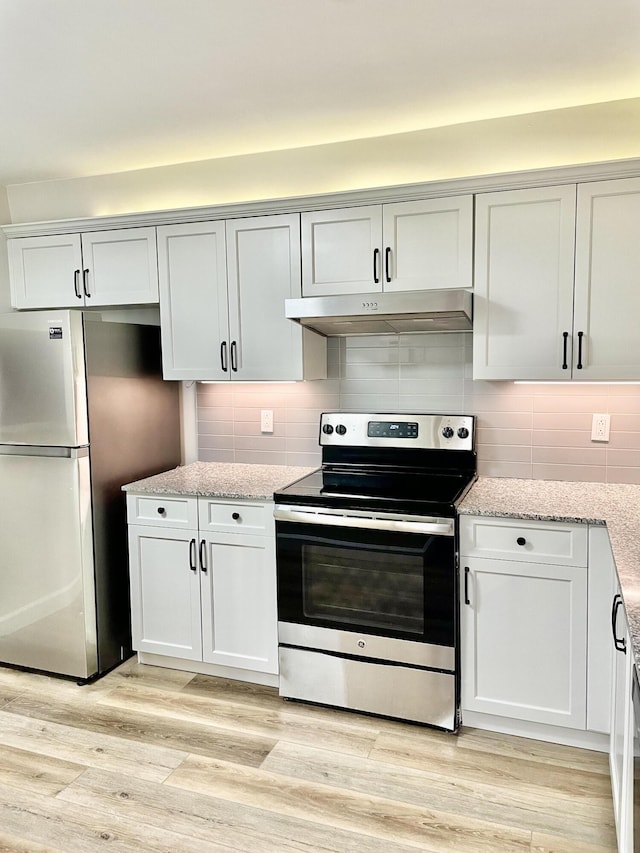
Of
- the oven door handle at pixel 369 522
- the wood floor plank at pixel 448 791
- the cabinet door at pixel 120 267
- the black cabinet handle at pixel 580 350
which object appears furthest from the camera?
the cabinet door at pixel 120 267

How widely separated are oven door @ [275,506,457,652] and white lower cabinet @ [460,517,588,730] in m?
0.09

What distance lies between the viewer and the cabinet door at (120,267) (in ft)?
10.4

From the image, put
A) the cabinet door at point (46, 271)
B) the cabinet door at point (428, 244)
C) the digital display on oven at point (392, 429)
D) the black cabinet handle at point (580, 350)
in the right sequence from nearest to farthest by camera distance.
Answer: the black cabinet handle at point (580, 350) < the cabinet door at point (428, 244) < the digital display on oven at point (392, 429) < the cabinet door at point (46, 271)

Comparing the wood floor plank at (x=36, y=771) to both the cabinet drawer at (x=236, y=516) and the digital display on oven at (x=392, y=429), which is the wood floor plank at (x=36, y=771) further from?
the digital display on oven at (x=392, y=429)

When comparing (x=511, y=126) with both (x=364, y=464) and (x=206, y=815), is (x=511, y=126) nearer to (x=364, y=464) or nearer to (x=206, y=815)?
(x=364, y=464)

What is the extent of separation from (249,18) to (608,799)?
2750 millimetres

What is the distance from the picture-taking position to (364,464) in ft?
10.3

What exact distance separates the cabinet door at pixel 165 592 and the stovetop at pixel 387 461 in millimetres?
615

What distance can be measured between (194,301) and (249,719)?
74.8 inches

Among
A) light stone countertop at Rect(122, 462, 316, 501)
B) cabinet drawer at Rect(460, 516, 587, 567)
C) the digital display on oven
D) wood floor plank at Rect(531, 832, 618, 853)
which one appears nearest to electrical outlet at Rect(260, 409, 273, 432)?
light stone countertop at Rect(122, 462, 316, 501)

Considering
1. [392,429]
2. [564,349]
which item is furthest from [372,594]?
[564,349]

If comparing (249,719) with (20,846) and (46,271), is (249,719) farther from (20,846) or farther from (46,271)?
(46,271)

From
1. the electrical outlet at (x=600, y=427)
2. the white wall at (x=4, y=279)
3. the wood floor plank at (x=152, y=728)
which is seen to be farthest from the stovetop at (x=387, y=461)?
the white wall at (x=4, y=279)

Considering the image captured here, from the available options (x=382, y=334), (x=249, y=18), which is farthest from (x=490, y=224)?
(x=249, y=18)
